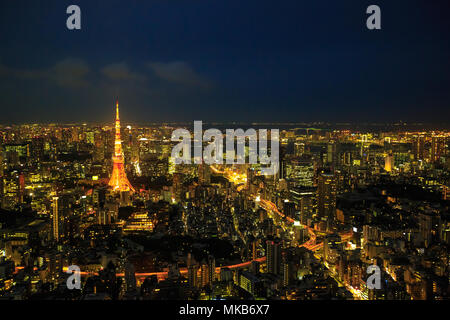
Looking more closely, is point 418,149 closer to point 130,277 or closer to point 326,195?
point 326,195

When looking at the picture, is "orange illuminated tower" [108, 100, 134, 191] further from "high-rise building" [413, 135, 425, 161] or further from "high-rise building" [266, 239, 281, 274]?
"high-rise building" [413, 135, 425, 161]

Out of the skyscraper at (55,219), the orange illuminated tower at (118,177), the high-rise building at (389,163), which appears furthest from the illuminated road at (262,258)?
the high-rise building at (389,163)

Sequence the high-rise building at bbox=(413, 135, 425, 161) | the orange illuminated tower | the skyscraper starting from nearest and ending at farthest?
the skyscraper → the high-rise building at bbox=(413, 135, 425, 161) → the orange illuminated tower

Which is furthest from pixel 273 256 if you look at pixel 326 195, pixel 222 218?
pixel 326 195

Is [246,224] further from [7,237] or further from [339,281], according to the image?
[7,237]

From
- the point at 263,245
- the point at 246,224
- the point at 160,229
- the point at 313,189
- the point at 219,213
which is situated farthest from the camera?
the point at 313,189

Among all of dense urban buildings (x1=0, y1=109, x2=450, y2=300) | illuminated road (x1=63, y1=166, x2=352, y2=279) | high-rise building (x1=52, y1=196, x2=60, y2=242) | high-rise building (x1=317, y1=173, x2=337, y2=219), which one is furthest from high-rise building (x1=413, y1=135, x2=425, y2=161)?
high-rise building (x1=52, y1=196, x2=60, y2=242)
